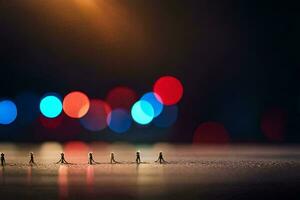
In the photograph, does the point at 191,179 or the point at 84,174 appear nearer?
the point at 191,179

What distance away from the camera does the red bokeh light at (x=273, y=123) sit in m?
106

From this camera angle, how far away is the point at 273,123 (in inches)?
4353

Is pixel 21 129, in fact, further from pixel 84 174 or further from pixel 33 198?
pixel 33 198

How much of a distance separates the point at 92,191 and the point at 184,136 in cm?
8620

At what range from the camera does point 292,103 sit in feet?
368

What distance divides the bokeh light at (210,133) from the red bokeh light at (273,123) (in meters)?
7.18

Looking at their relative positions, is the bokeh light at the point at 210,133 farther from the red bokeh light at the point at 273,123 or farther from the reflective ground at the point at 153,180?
the reflective ground at the point at 153,180

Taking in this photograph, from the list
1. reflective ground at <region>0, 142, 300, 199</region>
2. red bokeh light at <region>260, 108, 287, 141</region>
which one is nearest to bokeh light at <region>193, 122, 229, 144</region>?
red bokeh light at <region>260, 108, 287, 141</region>

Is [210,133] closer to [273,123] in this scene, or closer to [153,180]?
[273,123]

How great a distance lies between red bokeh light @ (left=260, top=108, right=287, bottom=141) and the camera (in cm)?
10606

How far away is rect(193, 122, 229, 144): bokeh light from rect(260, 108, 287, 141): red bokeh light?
7.18 meters

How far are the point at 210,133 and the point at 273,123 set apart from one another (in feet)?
46.2

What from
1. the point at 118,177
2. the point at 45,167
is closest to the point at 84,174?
the point at 118,177

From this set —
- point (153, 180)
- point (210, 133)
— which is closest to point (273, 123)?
point (210, 133)
